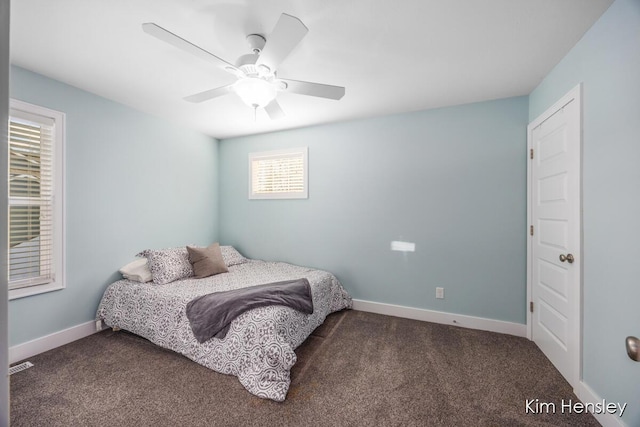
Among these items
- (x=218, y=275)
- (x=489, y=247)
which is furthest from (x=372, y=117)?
(x=218, y=275)

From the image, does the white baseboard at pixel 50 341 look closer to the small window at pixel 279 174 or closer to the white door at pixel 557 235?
the small window at pixel 279 174

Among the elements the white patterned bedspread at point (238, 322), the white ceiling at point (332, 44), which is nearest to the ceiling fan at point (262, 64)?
the white ceiling at point (332, 44)

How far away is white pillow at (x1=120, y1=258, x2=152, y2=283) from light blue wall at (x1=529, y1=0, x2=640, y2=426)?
12.3 ft

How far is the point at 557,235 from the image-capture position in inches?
82.0

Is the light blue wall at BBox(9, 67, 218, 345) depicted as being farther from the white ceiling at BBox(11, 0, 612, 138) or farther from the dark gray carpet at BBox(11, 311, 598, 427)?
the dark gray carpet at BBox(11, 311, 598, 427)

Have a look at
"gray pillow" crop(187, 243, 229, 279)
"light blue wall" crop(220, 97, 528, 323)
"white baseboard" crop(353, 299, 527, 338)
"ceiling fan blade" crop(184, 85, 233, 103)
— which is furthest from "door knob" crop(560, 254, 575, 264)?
"gray pillow" crop(187, 243, 229, 279)

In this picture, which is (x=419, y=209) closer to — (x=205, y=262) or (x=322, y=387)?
(x=322, y=387)

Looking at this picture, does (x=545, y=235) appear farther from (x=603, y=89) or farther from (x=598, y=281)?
(x=603, y=89)

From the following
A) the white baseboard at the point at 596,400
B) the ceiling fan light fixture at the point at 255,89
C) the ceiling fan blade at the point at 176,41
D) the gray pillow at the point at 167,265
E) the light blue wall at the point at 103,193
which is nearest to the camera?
the ceiling fan blade at the point at 176,41

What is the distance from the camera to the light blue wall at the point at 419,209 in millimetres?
2697

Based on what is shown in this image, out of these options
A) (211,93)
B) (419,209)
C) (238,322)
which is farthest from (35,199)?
(419,209)

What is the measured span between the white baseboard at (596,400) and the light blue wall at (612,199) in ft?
0.12

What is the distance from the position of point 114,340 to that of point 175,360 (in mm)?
827

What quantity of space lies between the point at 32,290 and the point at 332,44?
320 cm
